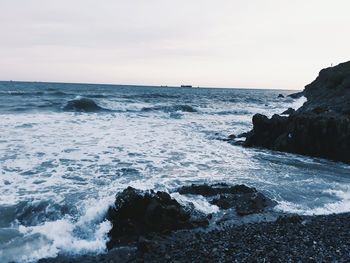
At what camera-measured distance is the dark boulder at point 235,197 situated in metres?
10.3

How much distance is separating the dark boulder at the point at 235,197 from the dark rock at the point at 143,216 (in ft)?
5.17

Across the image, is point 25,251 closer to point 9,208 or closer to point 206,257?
point 9,208

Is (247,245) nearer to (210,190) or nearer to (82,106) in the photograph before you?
(210,190)

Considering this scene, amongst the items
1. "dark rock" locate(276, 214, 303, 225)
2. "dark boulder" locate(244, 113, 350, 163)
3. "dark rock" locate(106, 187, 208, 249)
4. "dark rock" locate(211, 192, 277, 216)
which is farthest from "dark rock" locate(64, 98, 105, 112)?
"dark rock" locate(276, 214, 303, 225)

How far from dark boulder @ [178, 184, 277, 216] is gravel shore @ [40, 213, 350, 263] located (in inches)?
52.4

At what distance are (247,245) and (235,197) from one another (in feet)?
10.7

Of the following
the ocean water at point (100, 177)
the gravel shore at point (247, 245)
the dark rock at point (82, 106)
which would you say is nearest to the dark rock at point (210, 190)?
the ocean water at point (100, 177)

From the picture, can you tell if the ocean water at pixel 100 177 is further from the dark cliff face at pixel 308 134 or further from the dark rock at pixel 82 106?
the dark rock at pixel 82 106

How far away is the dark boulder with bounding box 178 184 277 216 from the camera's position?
1028 centimetres

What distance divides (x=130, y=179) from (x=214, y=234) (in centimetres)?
511

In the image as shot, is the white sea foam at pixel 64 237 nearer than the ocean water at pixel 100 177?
Yes

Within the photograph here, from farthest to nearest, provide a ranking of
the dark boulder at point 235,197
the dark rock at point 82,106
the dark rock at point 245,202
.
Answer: the dark rock at point 82,106 < the dark boulder at point 235,197 < the dark rock at point 245,202

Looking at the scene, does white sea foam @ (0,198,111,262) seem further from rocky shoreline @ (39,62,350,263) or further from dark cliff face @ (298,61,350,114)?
dark cliff face @ (298,61,350,114)

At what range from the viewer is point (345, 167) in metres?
16.3
